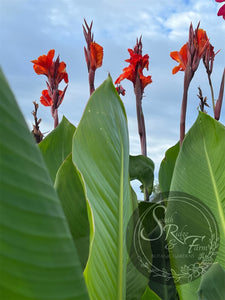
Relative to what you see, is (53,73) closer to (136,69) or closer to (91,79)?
(91,79)

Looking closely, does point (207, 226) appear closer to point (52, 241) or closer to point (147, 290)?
point (147, 290)

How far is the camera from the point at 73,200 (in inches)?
28.1

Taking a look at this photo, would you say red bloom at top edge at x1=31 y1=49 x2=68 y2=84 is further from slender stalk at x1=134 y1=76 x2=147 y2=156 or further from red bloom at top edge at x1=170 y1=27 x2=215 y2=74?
red bloom at top edge at x1=170 y1=27 x2=215 y2=74

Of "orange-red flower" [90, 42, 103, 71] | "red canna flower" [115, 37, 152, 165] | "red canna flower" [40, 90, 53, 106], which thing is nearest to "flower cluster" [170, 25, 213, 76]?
"red canna flower" [115, 37, 152, 165]

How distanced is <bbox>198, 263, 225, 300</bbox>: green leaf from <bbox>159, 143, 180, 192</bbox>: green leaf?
57 cm

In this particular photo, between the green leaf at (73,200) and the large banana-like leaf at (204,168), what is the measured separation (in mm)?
212

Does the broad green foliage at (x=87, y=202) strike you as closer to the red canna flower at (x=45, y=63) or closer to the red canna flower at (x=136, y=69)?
the red canna flower at (x=136, y=69)

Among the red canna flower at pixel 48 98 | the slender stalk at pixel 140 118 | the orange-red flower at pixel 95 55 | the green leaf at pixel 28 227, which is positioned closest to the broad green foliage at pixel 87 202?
the green leaf at pixel 28 227

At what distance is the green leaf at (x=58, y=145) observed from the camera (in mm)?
984

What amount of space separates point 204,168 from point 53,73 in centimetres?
104

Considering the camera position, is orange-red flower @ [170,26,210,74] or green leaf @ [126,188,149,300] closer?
green leaf @ [126,188,149,300]

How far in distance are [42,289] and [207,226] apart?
2.01ft

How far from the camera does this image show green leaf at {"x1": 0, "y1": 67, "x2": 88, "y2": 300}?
241mm

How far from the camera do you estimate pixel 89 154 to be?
1.83 ft
